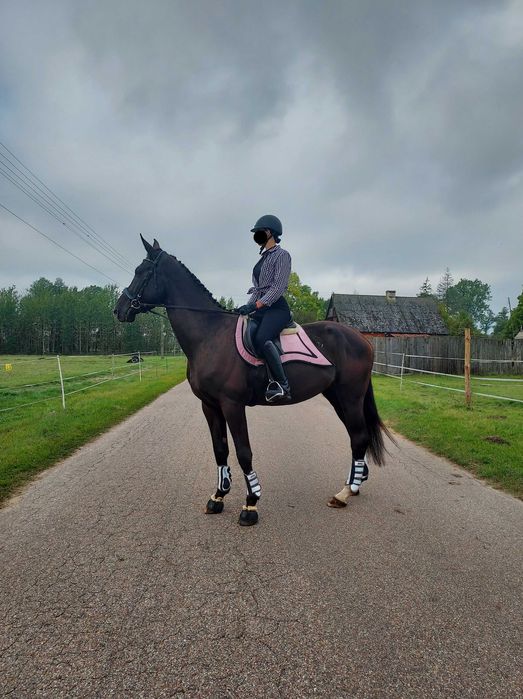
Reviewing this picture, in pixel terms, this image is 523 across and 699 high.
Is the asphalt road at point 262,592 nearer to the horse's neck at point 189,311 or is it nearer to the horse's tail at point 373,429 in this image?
the horse's tail at point 373,429

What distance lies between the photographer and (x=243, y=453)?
12.6 feet

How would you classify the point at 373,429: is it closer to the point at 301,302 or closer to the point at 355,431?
the point at 355,431

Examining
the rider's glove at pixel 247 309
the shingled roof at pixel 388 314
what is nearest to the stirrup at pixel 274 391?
the rider's glove at pixel 247 309

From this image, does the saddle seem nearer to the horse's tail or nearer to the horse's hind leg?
the horse's hind leg

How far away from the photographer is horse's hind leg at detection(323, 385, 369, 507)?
14.1 feet

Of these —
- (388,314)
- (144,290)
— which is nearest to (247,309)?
(144,290)

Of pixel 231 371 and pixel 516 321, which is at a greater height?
pixel 516 321

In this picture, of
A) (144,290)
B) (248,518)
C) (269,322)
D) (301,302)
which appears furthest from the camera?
(301,302)

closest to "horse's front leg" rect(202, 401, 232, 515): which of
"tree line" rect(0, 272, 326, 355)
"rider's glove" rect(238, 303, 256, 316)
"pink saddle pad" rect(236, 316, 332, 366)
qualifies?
"pink saddle pad" rect(236, 316, 332, 366)

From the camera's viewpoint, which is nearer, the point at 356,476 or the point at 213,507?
the point at 213,507

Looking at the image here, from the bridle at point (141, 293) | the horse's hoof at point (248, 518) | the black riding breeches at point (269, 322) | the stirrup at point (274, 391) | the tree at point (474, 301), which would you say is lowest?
the horse's hoof at point (248, 518)

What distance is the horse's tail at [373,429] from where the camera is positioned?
4.84 metres

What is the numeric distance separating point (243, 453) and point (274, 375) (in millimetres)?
883

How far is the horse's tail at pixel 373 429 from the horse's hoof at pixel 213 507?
212 centimetres
